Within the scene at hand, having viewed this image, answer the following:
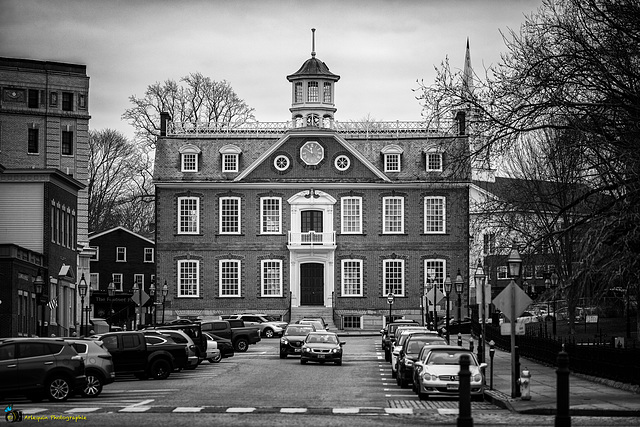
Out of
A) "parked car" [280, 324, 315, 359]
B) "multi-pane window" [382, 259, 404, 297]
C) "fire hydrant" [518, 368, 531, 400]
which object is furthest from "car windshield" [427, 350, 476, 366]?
"multi-pane window" [382, 259, 404, 297]

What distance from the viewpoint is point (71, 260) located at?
66.4m

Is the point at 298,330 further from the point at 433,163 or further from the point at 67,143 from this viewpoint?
the point at 433,163

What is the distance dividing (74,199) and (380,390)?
3922cm

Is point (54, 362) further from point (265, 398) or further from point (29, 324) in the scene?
point (29, 324)

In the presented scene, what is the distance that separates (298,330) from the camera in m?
51.2

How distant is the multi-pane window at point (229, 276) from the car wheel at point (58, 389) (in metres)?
53.1

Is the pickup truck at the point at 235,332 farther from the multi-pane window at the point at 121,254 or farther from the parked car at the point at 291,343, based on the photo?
the multi-pane window at the point at 121,254

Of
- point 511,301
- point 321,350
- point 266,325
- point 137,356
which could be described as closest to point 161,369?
point 137,356

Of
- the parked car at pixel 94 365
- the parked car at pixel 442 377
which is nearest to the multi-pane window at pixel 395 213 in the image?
the parked car at pixel 442 377

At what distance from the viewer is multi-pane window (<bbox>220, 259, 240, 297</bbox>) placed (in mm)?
80188

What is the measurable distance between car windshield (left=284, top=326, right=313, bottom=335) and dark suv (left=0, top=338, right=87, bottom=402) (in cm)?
2405

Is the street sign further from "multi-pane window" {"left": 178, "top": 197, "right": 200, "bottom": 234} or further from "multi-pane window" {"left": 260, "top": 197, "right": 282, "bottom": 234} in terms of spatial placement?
"multi-pane window" {"left": 178, "top": 197, "right": 200, "bottom": 234}

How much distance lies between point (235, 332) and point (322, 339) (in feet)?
41.2

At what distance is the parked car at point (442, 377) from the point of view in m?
28.2
